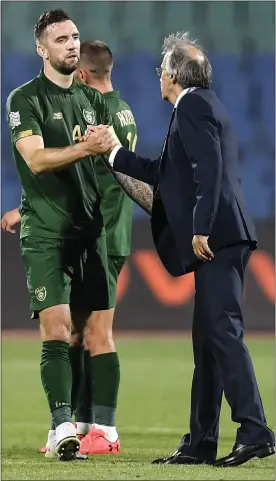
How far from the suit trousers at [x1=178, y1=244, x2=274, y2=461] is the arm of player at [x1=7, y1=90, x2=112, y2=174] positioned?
0.76m

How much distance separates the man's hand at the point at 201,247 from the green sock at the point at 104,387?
1113 mm

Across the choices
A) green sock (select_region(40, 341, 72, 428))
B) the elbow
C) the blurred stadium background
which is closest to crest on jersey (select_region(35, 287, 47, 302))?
green sock (select_region(40, 341, 72, 428))

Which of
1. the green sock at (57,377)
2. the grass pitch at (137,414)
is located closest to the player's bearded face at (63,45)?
the green sock at (57,377)

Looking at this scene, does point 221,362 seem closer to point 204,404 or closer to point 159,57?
point 204,404

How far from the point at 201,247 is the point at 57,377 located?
924 mm

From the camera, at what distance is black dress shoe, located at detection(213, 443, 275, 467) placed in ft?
15.9

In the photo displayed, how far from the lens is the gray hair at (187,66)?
201 inches

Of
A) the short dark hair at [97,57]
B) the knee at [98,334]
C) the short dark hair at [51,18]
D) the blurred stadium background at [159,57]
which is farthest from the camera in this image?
the blurred stadium background at [159,57]

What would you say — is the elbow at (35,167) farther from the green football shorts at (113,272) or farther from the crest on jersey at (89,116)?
the green football shorts at (113,272)

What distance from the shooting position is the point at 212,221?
4891 mm

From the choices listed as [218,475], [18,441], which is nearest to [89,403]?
[18,441]

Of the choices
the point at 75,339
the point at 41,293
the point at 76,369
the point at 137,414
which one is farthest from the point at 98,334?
the point at 137,414

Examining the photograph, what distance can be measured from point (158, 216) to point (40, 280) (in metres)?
0.62

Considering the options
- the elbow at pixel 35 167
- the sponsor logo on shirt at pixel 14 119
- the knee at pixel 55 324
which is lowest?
the knee at pixel 55 324
